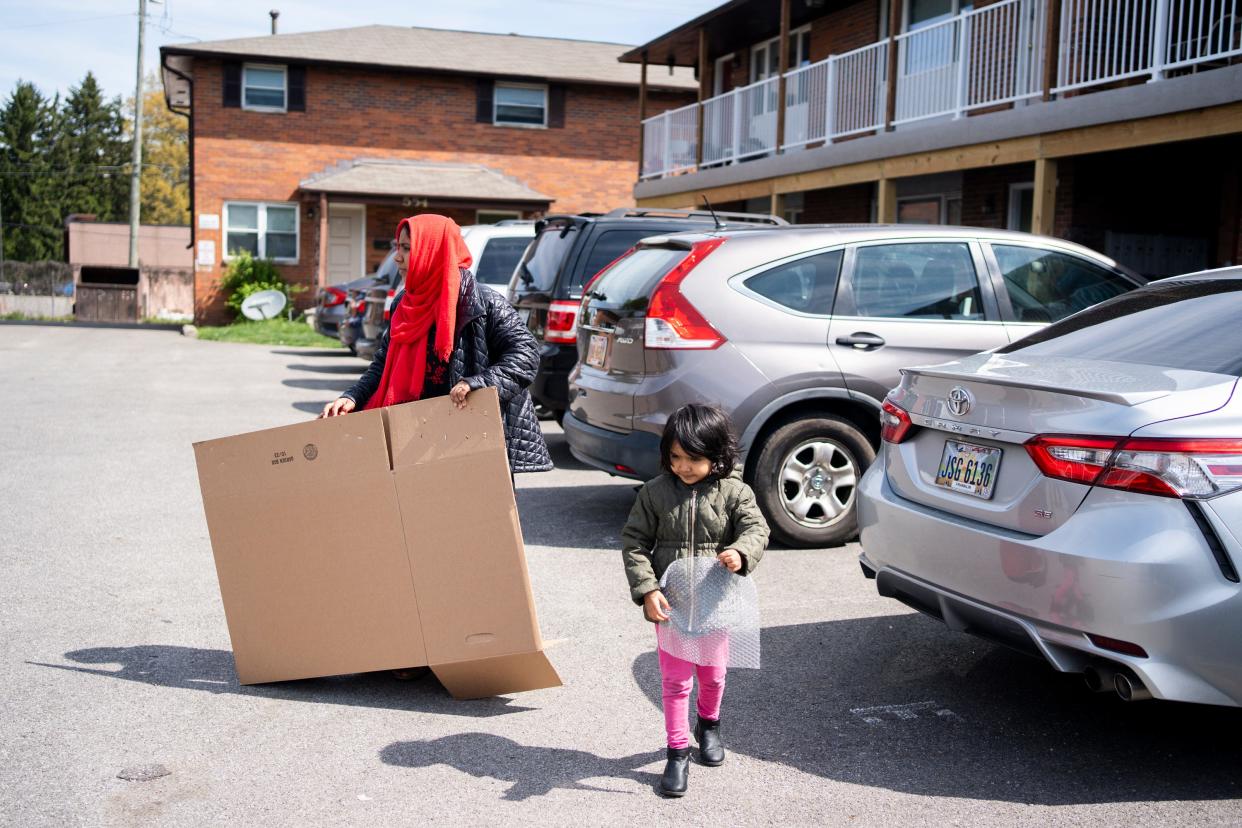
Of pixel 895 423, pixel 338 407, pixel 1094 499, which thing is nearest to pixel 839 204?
pixel 895 423

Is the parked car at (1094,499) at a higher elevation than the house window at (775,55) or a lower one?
lower

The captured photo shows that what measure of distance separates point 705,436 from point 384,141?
102ft

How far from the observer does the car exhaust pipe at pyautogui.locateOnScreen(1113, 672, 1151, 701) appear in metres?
3.45

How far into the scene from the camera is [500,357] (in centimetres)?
480

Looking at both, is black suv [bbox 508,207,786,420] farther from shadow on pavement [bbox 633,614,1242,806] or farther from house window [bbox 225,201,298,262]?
house window [bbox 225,201,298,262]

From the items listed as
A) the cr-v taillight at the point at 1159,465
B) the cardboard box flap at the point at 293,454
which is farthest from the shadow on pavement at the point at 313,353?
the cr-v taillight at the point at 1159,465

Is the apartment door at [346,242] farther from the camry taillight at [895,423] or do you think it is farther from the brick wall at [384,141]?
the camry taillight at [895,423]

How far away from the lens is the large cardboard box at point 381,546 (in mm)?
4164

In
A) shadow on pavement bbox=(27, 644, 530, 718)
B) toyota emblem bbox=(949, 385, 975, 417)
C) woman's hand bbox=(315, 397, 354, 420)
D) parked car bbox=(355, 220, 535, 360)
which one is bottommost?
shadow on pavement bbox=(27, 644, 530, 718)

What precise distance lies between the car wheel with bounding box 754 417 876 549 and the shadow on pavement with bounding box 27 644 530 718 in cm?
256

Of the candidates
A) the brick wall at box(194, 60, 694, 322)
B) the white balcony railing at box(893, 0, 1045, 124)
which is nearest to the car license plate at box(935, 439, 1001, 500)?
the white balcony railing at box(893, 0, 1045, 124)

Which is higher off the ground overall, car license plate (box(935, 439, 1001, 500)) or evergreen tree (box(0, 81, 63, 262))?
evergreen tree (box(0, 81, 63, 262))

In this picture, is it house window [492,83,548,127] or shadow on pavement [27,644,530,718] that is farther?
house window [492,83,548,127]

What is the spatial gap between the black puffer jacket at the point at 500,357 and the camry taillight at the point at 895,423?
4.47 feet
